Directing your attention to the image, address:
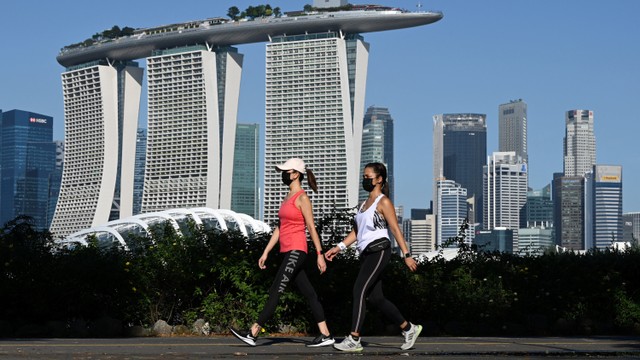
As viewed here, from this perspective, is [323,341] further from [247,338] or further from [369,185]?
[369,185]

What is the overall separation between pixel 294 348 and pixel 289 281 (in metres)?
0.69

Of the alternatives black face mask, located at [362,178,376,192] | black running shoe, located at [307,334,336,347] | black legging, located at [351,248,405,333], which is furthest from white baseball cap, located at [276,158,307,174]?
black running shoe, located at [307,334,336,347]

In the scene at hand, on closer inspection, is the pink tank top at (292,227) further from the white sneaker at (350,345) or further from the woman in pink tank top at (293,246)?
the white sneaker at (350,345)

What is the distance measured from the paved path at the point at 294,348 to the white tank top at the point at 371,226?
111 centimetres

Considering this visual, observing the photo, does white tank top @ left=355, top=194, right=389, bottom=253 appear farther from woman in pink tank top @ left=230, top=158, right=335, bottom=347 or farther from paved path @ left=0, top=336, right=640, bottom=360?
paved path @ left=0, top=336, right=640, bottom=360

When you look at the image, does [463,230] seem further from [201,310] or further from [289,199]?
[289,199]

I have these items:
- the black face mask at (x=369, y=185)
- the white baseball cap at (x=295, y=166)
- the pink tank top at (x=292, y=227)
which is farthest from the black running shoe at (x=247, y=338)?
the black face mask at (x=369, y=185)

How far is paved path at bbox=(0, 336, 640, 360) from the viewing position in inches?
458

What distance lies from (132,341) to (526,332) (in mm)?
5111

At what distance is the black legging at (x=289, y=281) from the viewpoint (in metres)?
12.5

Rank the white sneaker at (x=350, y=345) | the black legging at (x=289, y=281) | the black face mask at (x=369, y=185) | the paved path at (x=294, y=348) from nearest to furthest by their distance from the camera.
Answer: the paved path at (x=294, y=348) → the white sneaker at (x=350, y=345) → the black legging at (x=289, y=281) → the black face mask at (x=369, y=185)

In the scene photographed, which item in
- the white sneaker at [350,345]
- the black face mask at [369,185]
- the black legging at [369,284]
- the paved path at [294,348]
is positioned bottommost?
the paved path at [294,348]

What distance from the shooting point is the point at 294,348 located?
41.4 feet

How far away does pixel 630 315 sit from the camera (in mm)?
16219
